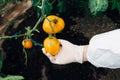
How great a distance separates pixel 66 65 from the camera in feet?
7.84

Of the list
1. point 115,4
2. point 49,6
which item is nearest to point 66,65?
point 49,6

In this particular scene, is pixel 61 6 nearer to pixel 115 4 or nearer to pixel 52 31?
pixel 115 4

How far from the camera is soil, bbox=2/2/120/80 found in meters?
2.33

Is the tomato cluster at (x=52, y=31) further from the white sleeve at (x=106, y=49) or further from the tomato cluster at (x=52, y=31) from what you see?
the white sleeve at (x=106, y=49)

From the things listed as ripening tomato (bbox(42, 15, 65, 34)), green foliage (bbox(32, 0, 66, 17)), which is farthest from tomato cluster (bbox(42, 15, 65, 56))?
green foliage (bbox(32, 0, 66, 17))

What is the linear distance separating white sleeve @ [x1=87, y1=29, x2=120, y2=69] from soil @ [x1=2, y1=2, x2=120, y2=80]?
2.09 feet

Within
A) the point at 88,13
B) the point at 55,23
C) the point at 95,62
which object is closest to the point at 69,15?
the point at 88,13

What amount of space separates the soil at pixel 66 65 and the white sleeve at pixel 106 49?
0.64 metres

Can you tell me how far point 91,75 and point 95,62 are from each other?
62cm

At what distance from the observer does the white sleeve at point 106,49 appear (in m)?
Answer: 1.61

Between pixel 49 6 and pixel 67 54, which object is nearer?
pixel 67 54

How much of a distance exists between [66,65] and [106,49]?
0.80m

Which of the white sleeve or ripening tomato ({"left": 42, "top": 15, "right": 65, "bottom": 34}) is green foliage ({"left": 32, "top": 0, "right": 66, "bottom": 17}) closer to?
ripening tomato ({"left": 42, "top": 15, "right": 65, "bottom": 34})

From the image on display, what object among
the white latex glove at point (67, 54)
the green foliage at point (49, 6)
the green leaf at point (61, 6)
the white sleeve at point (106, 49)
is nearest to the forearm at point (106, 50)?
the white sleeve at point (106, 49)
